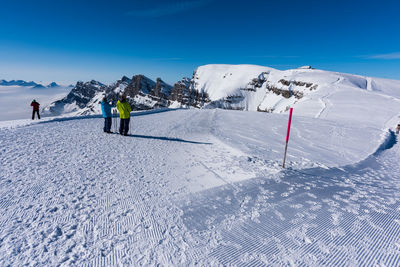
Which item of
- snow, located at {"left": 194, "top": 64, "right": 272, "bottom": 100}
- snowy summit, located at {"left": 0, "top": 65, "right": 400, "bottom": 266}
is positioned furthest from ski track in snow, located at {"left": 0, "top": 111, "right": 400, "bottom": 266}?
snow, located at {"left": 194, "top": 64, "right": 272, "bottom": 100}

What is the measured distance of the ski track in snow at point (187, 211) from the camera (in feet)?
8.96

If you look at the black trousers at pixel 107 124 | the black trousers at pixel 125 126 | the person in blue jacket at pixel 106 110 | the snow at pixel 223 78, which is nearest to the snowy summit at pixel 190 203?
the black trousers at pixel 125 126

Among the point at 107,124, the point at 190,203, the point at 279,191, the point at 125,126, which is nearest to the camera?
the point at 190,203

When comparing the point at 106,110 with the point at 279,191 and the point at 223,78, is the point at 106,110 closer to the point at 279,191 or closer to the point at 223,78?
the point at 279,191

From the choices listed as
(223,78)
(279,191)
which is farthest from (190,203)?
(223,78)

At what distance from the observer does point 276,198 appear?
4.26 meters

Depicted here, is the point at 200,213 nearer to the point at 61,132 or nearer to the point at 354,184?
the point at 354,184

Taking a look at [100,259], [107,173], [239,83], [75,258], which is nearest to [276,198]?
[100,259]

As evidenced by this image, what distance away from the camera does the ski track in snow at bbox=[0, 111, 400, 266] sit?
2.73 meters

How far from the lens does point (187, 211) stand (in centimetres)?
368

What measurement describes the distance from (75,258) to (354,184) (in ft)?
22.0

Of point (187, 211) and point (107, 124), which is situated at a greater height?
point (107, 124)

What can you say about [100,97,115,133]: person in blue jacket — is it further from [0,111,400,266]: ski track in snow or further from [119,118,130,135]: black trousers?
[0,111,400,266]: ski track in snow

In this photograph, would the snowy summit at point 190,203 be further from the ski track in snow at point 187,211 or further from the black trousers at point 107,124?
the black trousers at point 107,124
